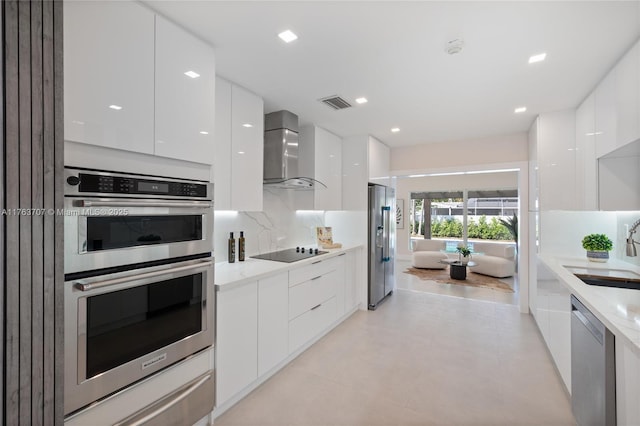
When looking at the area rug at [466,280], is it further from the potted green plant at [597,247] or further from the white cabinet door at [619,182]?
the white cabinet door at [619,182]

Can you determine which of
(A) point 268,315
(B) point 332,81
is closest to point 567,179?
(B) point 332,81

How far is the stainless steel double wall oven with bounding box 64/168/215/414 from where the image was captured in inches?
50.4

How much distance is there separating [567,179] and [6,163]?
4056 mm

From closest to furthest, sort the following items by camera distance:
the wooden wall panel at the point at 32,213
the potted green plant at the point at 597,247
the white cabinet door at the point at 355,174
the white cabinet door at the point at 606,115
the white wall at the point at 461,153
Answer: the wooden wall panel at the point at 32,213 < the white cabinet door at the point at 606,115 < the potted green plant at the point at 597,247 < the white wall at the point at 461,153 < the white cabinet door at the point at 355,174

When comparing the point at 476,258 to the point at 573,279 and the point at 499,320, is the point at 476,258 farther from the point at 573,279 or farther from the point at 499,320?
the point at 573,279

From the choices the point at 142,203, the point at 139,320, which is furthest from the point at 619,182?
the point at 139,320

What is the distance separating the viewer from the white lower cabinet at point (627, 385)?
125 cm

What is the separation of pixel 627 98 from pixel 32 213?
10.5ft

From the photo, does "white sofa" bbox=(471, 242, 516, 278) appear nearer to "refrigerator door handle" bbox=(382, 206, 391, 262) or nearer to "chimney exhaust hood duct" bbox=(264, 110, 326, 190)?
"refrigerator door handle" bbox=(382, 206, 391, 262)

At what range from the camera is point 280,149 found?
9.92ft

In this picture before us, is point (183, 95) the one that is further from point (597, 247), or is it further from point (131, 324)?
point (597, 247)

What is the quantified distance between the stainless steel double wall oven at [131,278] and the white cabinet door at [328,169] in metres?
2.00

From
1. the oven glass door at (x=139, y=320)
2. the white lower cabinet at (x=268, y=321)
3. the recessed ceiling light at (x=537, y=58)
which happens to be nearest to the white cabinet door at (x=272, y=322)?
the white lower cabinet at (x=268, y=321)

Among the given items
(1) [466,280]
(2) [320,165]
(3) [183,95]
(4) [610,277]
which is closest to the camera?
(3) [183,95]
